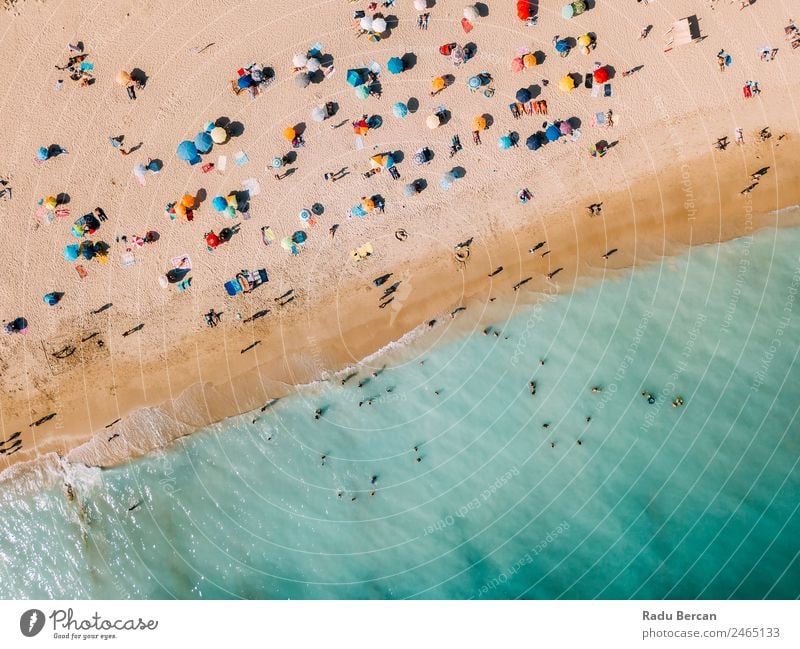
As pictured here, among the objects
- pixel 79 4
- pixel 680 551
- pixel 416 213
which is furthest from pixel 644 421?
pixel 79 4

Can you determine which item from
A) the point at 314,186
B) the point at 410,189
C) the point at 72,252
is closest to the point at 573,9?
the point at 410,189

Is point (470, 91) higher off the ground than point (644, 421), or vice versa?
point (470, 91)

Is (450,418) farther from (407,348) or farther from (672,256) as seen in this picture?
(672,256)

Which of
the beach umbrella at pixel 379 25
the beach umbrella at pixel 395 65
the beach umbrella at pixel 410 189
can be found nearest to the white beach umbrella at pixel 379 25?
the beach umbrella at pixel 379 25

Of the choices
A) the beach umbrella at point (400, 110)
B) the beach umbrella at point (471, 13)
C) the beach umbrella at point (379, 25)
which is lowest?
the beach umbrella at point (400, 110)

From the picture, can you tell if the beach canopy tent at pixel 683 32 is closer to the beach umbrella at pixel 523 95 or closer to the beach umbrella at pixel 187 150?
the beach umbrella at pixel 523 95

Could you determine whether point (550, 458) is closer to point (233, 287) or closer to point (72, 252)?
point (233, 287)
